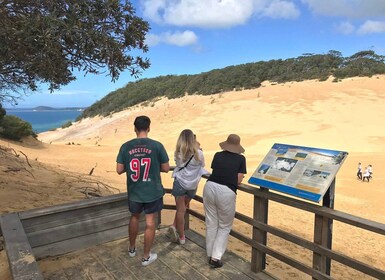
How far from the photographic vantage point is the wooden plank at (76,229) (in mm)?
4387

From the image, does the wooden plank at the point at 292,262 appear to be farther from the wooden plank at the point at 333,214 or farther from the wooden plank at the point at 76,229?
the wooden plank at the point at 76,229

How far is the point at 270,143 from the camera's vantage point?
25.1m

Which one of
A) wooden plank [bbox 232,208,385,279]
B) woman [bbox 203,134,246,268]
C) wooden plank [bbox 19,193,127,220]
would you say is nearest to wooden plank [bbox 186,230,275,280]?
woman [bbox 203,134,246,268]

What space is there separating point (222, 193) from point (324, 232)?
1.12 m

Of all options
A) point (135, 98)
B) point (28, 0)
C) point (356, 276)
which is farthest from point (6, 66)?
point (135, 98)

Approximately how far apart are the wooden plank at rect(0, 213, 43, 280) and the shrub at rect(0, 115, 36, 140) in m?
18.0

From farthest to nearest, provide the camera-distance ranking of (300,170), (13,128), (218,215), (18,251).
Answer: (13,128) → (218,215) → (300,170) → (18,251)

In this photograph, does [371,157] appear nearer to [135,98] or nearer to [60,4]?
[60,4]

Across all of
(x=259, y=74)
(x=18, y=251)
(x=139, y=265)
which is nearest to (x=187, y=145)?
(x=139, y=265)

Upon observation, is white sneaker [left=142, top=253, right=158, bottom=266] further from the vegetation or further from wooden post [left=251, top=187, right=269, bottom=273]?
the vegetation

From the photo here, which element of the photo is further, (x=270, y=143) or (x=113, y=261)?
(x=270, y=143)

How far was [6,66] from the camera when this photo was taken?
527cm

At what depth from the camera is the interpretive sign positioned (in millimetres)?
3523

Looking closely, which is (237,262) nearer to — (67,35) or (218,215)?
(218,215)
